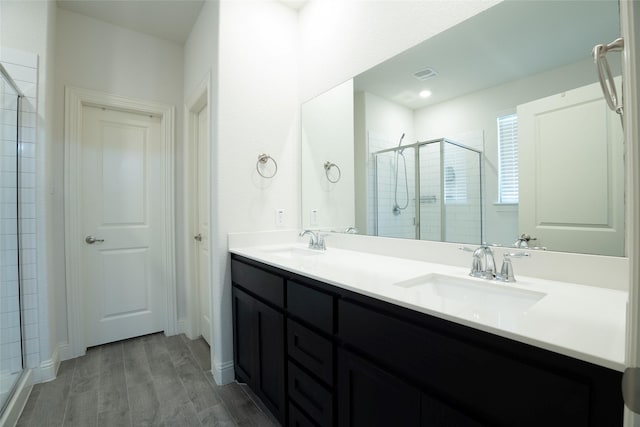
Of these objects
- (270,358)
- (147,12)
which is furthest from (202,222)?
(147,12)

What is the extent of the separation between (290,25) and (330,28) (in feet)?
1.51

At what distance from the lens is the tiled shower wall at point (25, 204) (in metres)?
1.77

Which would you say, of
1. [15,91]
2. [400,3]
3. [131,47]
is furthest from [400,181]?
[131,47]

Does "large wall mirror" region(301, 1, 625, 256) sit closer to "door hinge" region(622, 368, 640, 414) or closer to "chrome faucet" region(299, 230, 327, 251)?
"chrome faucet" region(299, 230, 327, 251)

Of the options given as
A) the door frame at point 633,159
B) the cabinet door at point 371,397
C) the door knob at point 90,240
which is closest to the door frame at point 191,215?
the door knob at point 90,240

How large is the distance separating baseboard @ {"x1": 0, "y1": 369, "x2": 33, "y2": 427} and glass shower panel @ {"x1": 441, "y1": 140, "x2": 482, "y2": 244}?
7.84ft

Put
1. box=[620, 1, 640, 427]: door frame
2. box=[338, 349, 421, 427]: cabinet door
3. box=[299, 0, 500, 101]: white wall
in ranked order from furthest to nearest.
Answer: box=[299, 0, 500, 101]: white wall → box=[338, 349, 421, 427]: cabinet door → box=[620, 1, 640, 427]: door frame

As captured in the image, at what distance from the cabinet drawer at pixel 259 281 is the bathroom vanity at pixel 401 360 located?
1cm

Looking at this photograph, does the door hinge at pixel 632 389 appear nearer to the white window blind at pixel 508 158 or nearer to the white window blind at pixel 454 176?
the white window blind at pixel 508 158

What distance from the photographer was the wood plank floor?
1.57 meters

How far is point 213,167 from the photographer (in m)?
1.96

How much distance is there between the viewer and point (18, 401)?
162 cm

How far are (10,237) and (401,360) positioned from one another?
7.74 ft

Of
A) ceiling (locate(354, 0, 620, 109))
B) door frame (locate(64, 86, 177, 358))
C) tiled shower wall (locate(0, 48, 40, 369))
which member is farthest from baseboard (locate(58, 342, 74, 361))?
ceiling (locate(354, 0, 620, 109))
